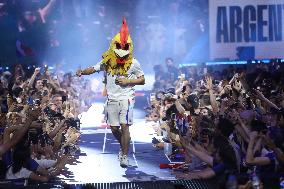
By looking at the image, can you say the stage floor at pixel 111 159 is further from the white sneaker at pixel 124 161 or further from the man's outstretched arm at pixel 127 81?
the man's outstretched arm at pixel 127 81

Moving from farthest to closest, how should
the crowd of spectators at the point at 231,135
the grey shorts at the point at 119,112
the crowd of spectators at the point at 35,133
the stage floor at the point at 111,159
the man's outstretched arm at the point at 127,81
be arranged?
1. the grey shorts at the point at 119,112
2. the man's outstretched arm at the point at 127,81
3. the stage floor at the point at 111,159
4. the crowd of spectators at the point at 35,133
5. the crowd of spectators at the point at 231,135

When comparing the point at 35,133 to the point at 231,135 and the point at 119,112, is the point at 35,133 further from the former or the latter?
the point at 231,135

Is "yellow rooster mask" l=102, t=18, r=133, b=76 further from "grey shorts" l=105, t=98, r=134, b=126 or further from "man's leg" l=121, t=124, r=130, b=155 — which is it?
"man's leg" l=121, t=124, r=130, b=155

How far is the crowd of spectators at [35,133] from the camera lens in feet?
22.1

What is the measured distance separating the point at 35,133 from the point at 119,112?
122 centimetres

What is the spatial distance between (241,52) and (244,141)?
12112 millimetres

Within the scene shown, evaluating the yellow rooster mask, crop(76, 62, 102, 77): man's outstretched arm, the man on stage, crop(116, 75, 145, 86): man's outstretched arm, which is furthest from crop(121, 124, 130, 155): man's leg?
crop(76, 62, 102, 77): man's outstretched arm

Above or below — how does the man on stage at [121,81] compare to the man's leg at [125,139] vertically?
above

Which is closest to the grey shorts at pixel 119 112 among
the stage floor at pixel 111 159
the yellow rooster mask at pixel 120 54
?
the yellow rooster mask at pixel 120 54

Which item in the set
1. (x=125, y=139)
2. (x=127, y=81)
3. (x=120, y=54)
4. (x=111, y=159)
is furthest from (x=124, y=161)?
(x=120, y=54)

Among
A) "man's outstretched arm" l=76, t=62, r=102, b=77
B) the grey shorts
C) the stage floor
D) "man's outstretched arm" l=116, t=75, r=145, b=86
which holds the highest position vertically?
"man's outstretched arm" l=76, t=62, r=102, b=77

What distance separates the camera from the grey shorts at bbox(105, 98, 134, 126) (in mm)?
8766

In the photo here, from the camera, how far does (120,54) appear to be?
8656 mm

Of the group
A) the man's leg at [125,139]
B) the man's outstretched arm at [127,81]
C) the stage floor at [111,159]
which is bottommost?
the stage floor at [111,159]
